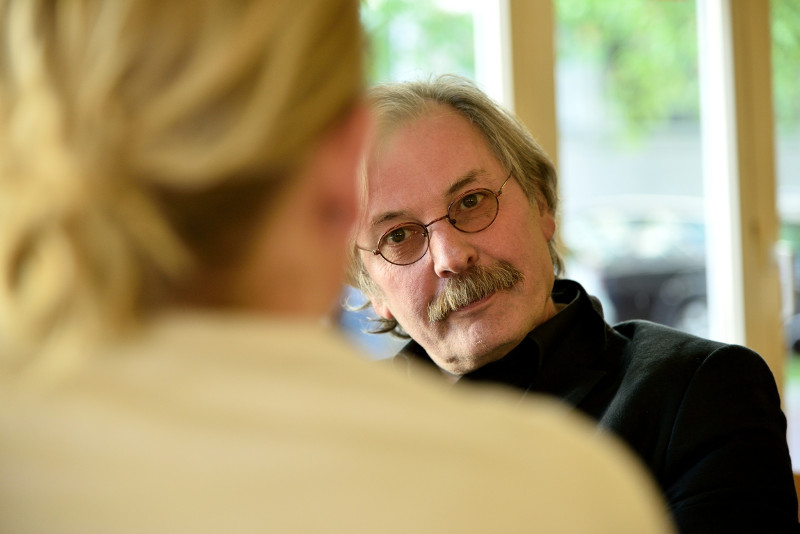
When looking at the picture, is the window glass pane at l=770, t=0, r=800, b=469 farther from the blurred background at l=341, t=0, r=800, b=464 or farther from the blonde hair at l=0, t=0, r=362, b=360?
Result: the blonde hair at l=0, t=0, r=362, b=360

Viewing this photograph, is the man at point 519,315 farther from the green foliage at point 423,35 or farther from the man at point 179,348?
the green foliage at point 423,35

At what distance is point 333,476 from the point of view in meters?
0.54

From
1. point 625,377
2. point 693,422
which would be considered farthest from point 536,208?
point 693,422

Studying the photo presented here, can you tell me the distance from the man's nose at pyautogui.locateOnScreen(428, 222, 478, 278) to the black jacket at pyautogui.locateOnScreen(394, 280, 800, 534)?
189 millimetres

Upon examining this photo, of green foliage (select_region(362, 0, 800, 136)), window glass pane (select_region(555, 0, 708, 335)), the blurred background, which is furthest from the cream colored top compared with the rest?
window glass pane (select_region(555, 0, 708, 335))

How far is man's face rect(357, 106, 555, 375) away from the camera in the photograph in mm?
1655

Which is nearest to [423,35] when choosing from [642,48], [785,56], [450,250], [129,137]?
[642,48]

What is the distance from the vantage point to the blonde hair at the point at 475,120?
1780mm

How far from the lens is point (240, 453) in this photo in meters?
0.54

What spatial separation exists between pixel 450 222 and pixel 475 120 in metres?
0.24

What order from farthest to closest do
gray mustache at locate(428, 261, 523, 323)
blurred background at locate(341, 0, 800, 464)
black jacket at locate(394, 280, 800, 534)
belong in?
blurred background at locate(341, 0, 800, 464) < gray mustache at locate(428, 261, 523, 323) < black jacket at locate(394, 280, 800, 534)

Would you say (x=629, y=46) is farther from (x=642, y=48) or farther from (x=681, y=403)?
(x=681, y=403)

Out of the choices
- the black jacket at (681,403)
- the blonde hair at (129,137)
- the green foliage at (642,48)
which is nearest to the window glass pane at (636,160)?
the green foliage at (642,48)

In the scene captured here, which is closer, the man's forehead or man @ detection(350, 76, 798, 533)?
man @ detection(350, 76, 798, 533)
